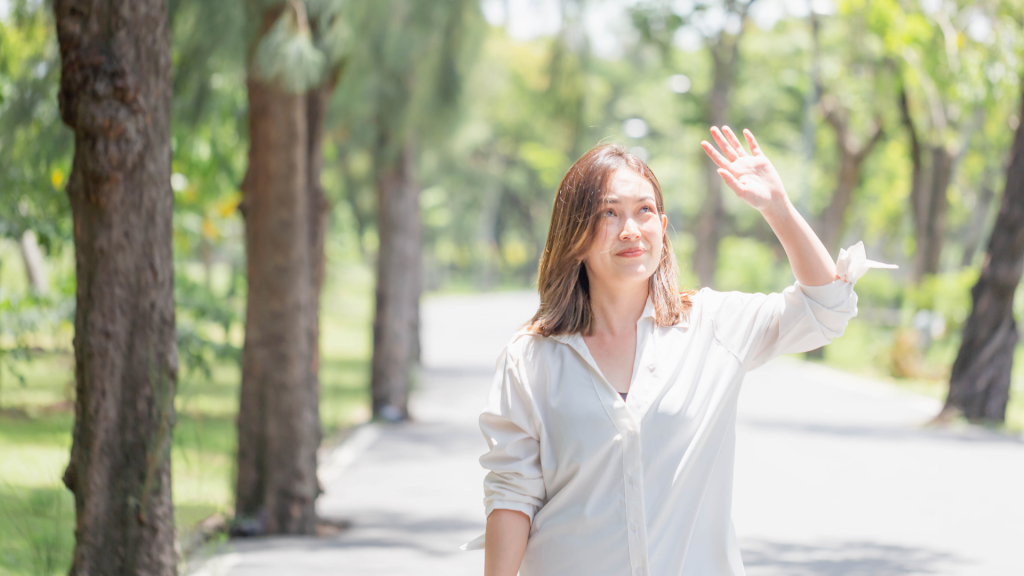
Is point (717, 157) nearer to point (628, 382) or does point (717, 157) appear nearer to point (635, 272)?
point (635, 272)

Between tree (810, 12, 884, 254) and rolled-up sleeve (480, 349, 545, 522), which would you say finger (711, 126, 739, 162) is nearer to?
rolled-up sleeve (480, 349, 545, 522)

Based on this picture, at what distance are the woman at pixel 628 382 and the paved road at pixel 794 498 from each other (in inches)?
166

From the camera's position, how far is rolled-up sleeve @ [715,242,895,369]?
2773mm

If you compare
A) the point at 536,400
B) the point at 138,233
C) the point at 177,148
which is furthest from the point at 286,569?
the point at 177,148

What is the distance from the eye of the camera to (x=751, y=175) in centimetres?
286

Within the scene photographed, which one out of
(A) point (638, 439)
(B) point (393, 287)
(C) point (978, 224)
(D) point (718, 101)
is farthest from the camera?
(C) point (978, 224)

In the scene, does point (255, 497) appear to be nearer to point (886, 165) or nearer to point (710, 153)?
point (710, 153)

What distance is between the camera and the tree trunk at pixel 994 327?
45.1 feet

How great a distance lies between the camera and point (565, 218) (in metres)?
2.89

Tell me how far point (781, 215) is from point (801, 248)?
9cm

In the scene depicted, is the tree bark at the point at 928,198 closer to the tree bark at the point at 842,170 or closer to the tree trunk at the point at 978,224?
the tree bark at the point at 842,170

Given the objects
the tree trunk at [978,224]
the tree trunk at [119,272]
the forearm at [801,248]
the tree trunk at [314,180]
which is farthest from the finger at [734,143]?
the tree trunk at [978,224]

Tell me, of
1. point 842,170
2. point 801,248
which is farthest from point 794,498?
point 842,170

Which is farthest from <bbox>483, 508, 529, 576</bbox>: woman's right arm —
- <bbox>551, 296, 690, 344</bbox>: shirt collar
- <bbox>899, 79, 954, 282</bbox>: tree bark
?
<bbox>899, 79, 954, 282</bbox>: tree bark
